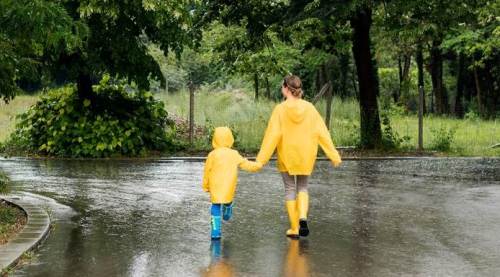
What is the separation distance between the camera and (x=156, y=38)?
2041cm

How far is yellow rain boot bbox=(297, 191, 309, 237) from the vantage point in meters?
8.91

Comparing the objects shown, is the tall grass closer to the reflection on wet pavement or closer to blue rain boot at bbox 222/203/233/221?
the reflection on wet pavement

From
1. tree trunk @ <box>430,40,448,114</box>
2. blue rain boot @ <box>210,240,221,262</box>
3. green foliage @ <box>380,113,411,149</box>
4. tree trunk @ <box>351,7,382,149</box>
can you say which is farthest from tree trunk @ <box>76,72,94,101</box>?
tree trunk @ <box>430,40,448,114</box>

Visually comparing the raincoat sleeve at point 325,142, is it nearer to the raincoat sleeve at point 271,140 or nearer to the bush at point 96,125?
the raincoat sleeve at point 271,140

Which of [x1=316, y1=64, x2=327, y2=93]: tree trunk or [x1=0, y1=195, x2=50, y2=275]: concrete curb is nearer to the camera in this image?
[x1=0, y1=195, x2=50, y2=275]: concrete curb

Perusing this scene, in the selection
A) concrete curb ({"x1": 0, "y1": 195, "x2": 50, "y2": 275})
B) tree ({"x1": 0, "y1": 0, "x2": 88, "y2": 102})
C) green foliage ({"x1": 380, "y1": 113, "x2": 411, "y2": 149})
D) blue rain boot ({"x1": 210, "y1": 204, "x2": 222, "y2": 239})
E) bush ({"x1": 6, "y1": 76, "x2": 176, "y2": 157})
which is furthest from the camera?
green foliage ({"x1": 380, "y1": 113, "x2": 411, "y2": 149})

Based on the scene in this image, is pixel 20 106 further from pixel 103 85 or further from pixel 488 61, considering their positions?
pixel 488 61

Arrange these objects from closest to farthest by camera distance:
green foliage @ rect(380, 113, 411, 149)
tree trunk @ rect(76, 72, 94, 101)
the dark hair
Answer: the dark hair
tree trunk @ rect(76, 72, 94, 101)
green foliage @ rect(380, 113, 411, 149)

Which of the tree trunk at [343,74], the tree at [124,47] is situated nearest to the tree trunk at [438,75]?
the tree trunk at [343,74]

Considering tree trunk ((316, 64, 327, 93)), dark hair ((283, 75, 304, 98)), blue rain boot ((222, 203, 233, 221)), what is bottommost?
blue rain boot ((222, 203, 233, 221))

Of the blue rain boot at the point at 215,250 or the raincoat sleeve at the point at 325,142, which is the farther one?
the raincoat sleeve at the point at 325,142

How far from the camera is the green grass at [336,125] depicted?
22906mm

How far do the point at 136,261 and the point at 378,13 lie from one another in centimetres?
1630

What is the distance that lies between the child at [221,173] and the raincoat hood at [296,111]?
25.6 inches
